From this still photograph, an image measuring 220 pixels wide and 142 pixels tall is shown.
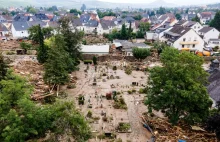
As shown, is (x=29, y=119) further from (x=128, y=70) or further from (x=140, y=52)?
(x=140, y=52)

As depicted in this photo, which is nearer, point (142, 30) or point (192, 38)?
point (192, 38)

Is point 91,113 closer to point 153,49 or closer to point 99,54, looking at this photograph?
point 99,54

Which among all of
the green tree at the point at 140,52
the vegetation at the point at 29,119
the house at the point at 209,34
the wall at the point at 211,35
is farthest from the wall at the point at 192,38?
the vegetation at the point at 29,119

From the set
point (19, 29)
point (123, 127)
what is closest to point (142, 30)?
point (19, 29)

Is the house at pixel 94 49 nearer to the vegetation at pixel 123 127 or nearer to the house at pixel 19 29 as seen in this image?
the vegetation at pixel 123 127

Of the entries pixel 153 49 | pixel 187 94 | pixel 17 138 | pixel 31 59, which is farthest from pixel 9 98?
pixel 153 49

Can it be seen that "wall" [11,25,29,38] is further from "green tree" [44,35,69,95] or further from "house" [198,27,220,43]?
"house" [198,27,220,43]

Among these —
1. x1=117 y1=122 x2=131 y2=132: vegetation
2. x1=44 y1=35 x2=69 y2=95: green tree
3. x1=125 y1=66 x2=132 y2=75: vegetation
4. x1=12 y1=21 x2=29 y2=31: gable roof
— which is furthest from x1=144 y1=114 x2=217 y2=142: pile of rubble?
x1=12 y1=21 x2=29 y2=31: gable roof

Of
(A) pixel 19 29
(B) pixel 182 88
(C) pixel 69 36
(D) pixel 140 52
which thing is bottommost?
(D) pixel 140 52
